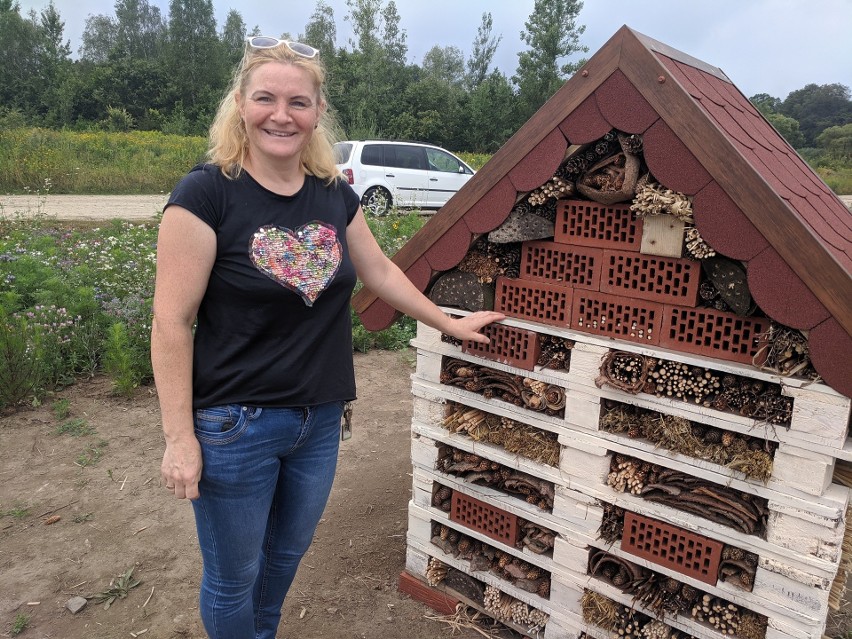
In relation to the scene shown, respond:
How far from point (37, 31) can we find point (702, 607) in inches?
2240

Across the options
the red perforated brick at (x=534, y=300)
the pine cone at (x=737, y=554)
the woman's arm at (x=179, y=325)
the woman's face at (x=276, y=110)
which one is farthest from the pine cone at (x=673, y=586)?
the woman's face at (x=276, y=110)

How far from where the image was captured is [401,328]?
7125mm

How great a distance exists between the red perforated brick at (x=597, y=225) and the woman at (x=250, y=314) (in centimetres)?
79

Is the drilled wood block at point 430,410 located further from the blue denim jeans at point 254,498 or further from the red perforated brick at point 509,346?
the blue denim jeans at point 254,498

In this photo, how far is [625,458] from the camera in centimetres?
236

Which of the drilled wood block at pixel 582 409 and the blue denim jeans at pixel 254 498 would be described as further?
the drilled wood block at pixel 582 409

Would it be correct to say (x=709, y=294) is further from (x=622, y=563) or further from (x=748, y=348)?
(x=622, y=563)

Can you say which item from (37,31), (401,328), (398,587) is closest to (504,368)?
(398,587)

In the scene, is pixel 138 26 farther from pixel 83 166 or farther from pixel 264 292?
pixel 264 292

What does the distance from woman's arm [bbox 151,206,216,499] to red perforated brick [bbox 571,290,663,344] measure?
128cm

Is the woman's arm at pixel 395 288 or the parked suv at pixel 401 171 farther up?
the parked suv at pixel 401 171

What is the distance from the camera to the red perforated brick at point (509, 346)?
96.8 inches

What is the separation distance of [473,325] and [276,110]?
1104mm

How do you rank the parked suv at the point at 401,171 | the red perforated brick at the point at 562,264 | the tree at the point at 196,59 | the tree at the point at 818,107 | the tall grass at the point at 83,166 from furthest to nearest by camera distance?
the tree at the point at 818,107
the tree at the point at 196,59
the tall grass at the point at 83,166
the parked suv at the point at 401,171
the red perforated brick at the point at 562,264
